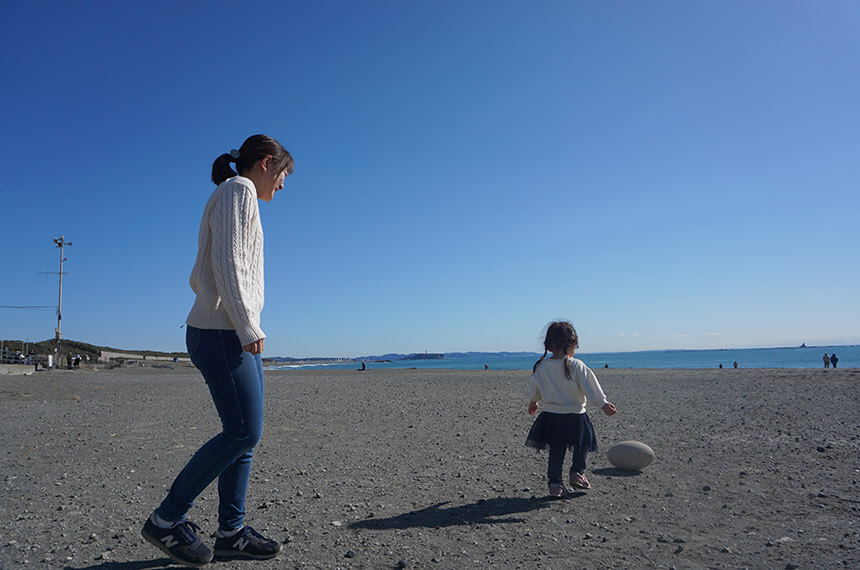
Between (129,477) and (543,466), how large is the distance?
4225 millimetres

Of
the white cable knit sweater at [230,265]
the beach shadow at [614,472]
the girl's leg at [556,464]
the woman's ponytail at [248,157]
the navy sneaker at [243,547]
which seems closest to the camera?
the white cable knit sweater at [230,265]

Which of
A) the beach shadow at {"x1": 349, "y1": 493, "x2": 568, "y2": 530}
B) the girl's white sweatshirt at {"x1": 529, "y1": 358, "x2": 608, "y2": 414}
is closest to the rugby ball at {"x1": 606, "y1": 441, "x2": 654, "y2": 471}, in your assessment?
the girl's white sweatshirt at {"x1": 529, "y1": 358, "x2": 608, "y2": 414}

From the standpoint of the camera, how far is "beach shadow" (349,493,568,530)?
386cm

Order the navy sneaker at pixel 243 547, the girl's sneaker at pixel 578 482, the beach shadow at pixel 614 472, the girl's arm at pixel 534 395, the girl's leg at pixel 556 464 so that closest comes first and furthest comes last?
Answer: the navy sneaker at pixel 243 547
the girl's leg at pixel 556 464
the girl's sneaker at pixel 578 482
the girl's arm at pixel 534 395
the beach shadow at pixel 614 472

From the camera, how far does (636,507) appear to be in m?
4.26

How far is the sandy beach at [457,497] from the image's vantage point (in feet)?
10.7

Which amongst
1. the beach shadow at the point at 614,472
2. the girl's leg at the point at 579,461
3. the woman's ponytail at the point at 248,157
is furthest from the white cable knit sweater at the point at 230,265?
the beach shadow at the point at 614,472

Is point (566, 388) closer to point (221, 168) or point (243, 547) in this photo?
point (243, 547)

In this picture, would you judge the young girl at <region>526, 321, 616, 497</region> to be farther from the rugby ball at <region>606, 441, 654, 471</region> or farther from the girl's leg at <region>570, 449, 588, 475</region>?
the rugby ball at <region>606, 441, 654, 471</region>

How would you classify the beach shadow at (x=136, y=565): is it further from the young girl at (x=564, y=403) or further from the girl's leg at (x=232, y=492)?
the young girl at (x=564, y=403)

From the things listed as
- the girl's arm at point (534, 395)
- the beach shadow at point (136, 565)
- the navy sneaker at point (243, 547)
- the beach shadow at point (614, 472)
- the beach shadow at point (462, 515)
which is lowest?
the beach shadow at point (614, 472)

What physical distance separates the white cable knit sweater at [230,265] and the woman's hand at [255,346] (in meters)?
0.02

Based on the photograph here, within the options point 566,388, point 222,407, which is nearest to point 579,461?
point 566,388

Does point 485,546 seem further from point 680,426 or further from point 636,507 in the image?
point 680,426
